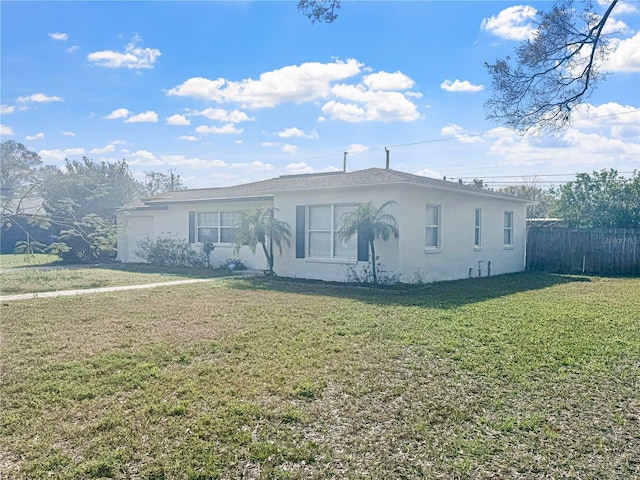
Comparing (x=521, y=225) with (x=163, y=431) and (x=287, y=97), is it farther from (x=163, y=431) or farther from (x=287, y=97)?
(x=163, y=431)

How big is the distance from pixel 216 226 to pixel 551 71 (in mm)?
13807

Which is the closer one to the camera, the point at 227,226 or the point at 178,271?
the point at 178,271

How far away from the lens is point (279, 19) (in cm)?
848

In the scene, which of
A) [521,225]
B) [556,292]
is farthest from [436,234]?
[521,225]

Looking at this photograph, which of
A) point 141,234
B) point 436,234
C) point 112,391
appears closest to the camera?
point 112,391

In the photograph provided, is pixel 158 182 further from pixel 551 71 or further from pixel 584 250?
pixel 551 71

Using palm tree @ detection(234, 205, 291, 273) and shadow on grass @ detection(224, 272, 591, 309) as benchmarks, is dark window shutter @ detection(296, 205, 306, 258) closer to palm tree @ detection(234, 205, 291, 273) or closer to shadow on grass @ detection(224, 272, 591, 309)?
palm tree @ detection(234, 205, 291, 273)

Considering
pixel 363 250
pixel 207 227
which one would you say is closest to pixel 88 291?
pixel 363 250

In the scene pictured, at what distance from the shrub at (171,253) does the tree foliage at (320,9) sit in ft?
42.9

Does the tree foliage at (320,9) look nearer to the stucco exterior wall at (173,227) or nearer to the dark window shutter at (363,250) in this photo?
the dark window shutter at (363,250)

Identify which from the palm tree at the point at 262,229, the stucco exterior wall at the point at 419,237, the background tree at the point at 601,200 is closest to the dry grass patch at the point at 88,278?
the palm tree at the point at 262,229

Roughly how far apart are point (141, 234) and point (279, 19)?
15.5 metres

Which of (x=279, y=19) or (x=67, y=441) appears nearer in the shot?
(x=67, y=441)

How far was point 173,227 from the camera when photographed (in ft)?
65.6
